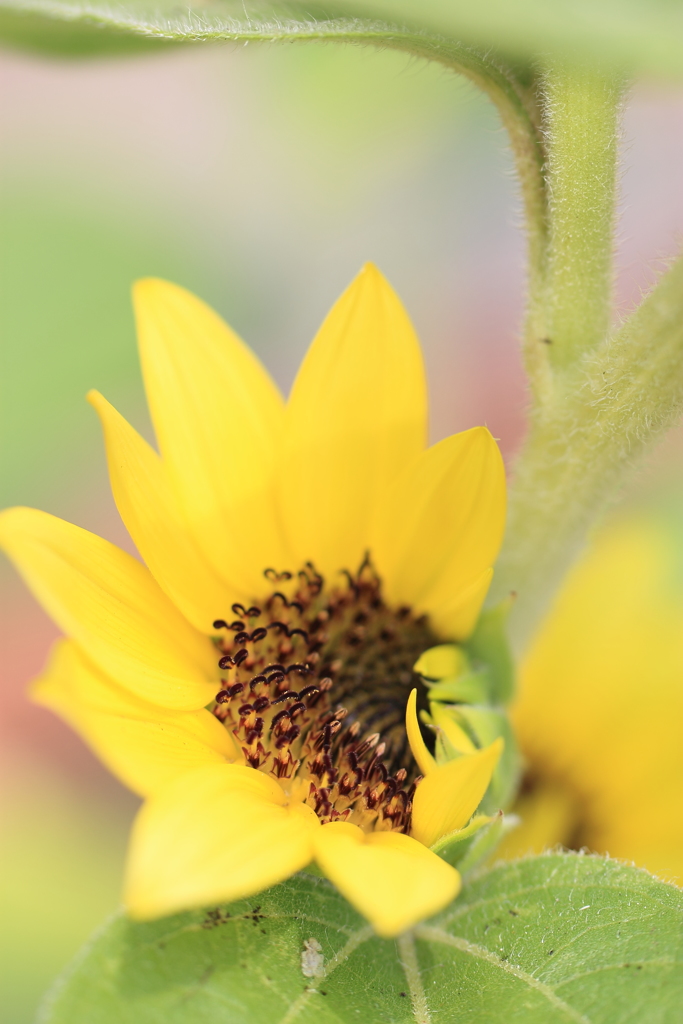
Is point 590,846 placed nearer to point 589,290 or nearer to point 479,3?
point 589,290

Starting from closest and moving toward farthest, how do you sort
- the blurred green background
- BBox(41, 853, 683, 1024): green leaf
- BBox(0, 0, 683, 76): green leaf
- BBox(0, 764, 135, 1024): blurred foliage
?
BBox(0, 0, 683, 76): green leaf
BBox(41, 853, 683, 1024): green leaf
BBox(0, 764, 135, 1024): blurred foliage
the blurred green background

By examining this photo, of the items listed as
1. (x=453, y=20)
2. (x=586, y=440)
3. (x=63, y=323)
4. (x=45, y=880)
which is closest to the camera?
(x=453, y=20)

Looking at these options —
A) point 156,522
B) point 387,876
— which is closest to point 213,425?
point 156,522

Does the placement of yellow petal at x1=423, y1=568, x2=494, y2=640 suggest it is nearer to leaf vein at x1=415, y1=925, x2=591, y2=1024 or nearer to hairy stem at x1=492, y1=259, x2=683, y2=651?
hairy stem at x1=492, y1=259, x2=683, y2=651

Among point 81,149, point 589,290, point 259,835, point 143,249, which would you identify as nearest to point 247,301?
point 143,249

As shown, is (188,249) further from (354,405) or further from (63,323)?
(354,405)

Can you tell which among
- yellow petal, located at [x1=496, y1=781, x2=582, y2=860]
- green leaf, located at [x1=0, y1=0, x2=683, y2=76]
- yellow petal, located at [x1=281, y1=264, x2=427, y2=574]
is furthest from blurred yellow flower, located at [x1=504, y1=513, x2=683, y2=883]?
green leaf, located at [x1=0, y1=0, x2=683, y2=76]
